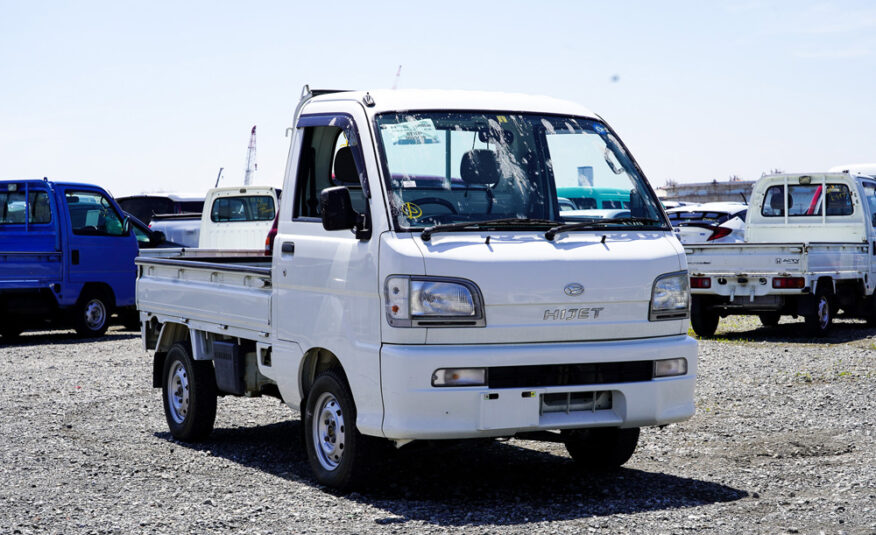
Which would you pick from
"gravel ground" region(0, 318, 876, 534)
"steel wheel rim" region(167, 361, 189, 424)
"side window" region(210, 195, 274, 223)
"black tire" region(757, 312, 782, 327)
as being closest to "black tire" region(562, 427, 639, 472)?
"gravel ground" region(0, 318, 876, 534)

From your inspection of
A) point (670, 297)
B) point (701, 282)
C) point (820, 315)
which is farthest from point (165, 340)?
point (820, 315)

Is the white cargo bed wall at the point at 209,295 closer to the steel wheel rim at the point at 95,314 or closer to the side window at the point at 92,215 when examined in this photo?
the side window at the point at 92,215

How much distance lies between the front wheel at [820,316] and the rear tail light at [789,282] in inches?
18.2

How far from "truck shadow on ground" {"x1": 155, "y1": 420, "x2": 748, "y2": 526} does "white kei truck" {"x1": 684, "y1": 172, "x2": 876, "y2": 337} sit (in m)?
7.80

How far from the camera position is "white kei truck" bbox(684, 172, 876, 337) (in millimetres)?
15219

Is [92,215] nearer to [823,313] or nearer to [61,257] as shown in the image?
[61,257]

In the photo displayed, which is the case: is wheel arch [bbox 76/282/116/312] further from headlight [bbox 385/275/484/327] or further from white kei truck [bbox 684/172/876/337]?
headlight [bbox 385/275/484/327]

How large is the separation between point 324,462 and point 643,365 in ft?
6.34

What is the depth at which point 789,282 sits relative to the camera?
49.6 feet

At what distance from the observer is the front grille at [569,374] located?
6.09 m

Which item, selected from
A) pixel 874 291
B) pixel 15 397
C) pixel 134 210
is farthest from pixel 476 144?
pixel 134 210

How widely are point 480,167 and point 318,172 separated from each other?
1.10 metres

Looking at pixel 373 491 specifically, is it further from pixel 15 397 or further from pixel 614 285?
pixel 15 397

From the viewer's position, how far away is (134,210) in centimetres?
2878
